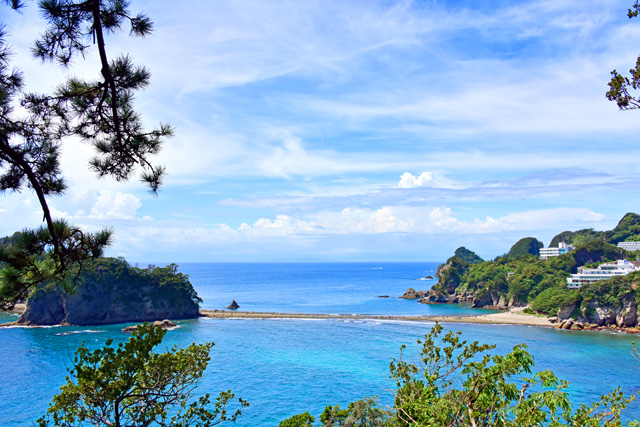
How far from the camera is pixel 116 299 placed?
53.9 meters

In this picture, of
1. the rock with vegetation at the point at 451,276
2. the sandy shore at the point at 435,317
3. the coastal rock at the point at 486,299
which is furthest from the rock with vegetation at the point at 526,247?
the sandy shore at the point at 435,317

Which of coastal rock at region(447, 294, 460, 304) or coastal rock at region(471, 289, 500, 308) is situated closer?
coastal rock at region(471, 289, 500, 308)

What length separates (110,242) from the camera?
481 cm

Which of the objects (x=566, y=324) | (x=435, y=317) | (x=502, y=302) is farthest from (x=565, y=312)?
(x=502, y=302)

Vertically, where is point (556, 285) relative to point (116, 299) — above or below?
above

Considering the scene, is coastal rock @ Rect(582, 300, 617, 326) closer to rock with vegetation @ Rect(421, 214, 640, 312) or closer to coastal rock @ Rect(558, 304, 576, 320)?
rock with vegetation @ Rect(421, 214, 640, 312)

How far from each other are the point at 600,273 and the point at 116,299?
226ft

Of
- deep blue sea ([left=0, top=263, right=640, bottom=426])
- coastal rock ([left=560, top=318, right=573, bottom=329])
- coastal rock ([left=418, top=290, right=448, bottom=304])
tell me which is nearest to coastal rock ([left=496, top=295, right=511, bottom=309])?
coastal rock ([left=418, top=290, right=448, bottom=304])

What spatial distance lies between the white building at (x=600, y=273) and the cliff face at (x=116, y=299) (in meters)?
56.1

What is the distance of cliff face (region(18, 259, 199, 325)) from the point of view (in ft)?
165

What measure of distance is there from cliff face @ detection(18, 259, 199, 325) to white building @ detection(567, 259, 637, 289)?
5614 centimetres

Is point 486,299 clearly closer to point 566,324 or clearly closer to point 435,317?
point 435,317

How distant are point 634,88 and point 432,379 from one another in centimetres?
484

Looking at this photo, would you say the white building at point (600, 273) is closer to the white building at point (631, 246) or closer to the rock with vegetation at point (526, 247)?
the white building at point (631, 246)
